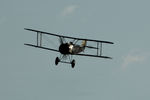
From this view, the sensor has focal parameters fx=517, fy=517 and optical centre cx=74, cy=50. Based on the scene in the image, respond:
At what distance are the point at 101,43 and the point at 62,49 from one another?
25.6 feet

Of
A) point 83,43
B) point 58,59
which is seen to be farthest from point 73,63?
point 83,43

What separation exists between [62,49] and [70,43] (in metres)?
1.93

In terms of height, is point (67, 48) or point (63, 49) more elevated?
point (67, 48)

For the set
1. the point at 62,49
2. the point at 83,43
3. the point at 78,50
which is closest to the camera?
the point at 62,49

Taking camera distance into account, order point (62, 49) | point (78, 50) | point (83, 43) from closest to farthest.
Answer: point (62, 49), point (78, 50), point (83, 43)

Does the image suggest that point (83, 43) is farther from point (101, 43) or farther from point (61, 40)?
point (61, 40)

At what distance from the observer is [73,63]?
178 feet

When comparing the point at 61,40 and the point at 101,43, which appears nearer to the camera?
the point at 61,40

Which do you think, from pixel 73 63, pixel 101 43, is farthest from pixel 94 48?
pixel 73 63

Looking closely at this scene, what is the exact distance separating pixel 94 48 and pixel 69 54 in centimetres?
716

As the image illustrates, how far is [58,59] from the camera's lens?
53.0 metres

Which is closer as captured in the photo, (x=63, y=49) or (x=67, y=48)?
(x=63, y=49)

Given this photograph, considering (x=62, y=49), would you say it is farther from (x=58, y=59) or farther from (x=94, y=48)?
(x=94, y=48)

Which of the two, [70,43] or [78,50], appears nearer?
[70,43]
